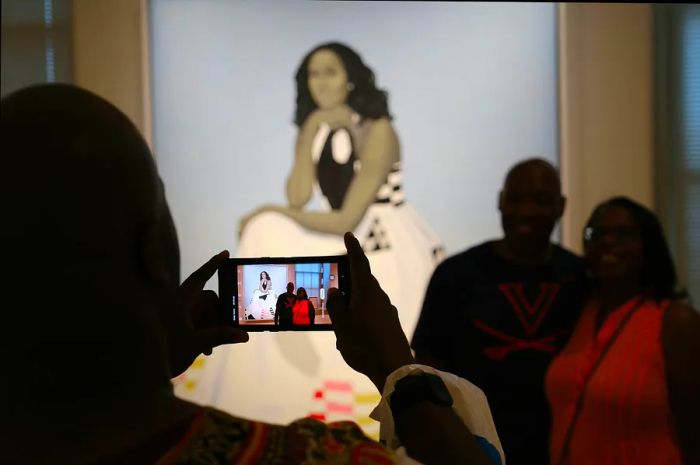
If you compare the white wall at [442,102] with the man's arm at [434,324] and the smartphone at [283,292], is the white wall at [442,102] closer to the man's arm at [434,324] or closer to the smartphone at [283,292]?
the man's arm at [434,324]

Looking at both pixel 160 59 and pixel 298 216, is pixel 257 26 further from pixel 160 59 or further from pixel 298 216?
pixel 298 216

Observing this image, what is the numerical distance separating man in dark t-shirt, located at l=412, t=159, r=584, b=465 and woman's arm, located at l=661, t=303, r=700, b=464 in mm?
128

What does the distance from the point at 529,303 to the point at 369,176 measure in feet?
3.90

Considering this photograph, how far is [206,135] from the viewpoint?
1.34 m

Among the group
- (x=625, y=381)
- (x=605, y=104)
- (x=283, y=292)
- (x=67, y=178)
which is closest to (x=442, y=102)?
(x=605, y=104)

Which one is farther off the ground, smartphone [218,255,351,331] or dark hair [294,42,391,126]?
dark hair [294,42,391,126]

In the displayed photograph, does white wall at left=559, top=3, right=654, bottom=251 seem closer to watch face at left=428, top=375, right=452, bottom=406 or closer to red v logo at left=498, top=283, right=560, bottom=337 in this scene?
red v logo at left=498, top=283, right=560, bottom=337

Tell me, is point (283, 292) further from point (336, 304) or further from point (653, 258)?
point (653, 258)

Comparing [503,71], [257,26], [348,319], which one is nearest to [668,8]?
[503,71]

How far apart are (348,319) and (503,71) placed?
157cm

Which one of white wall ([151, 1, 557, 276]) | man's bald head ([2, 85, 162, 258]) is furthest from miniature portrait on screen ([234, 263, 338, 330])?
white wall ([151, 1, 557, 276])

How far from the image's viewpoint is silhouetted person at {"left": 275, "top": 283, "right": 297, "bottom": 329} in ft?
1.84

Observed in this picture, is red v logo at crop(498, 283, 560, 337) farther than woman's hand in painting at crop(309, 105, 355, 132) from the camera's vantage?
No

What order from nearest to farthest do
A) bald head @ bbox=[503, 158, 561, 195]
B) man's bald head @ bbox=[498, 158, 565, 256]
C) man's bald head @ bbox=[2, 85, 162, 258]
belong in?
man's bald head @ bbox=[2, 85, 162, 258] → man's bald head @ bbox=[498, 158, 565, 256] → bald head @ bbox=[503, 158, 561, 195]
